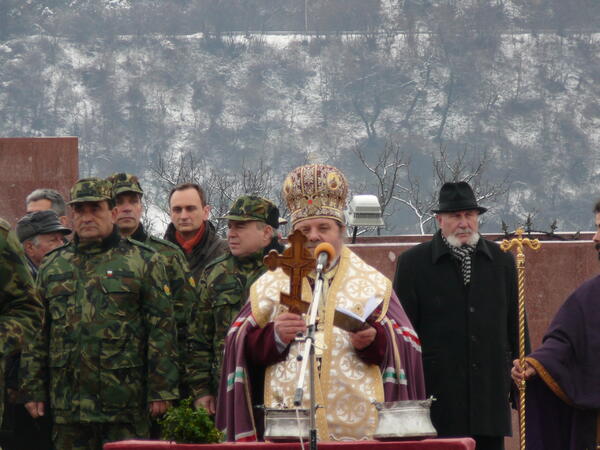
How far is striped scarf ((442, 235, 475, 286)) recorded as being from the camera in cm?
1022

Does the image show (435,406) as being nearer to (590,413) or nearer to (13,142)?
(590,413)

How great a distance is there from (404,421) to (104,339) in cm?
307

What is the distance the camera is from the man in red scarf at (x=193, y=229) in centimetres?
1099

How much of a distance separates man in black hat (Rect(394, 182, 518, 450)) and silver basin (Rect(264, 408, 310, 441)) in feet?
11.5

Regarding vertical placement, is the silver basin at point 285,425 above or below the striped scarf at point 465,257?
below

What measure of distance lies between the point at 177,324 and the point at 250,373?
7.83 ft

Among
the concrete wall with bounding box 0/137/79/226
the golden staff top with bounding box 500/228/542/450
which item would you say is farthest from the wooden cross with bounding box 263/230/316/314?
the concrete wall with bounding box 0/137/79/226

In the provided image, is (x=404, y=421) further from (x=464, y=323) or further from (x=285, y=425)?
(x=464, y=323)

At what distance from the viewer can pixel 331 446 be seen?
6602mm

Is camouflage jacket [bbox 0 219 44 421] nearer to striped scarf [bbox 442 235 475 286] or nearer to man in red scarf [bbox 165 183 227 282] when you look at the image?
striped scarf [bbox 442 235 475 286]

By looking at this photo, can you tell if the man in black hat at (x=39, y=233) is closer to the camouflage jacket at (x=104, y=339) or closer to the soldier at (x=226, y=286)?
the soldier at (x=226, y=286)

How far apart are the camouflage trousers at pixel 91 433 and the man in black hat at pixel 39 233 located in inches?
74.4

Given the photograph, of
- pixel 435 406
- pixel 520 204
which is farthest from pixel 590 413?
pixel 520 204

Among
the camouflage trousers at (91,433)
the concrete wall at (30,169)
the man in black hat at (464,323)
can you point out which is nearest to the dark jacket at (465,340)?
the man in black hat at (464,323)
